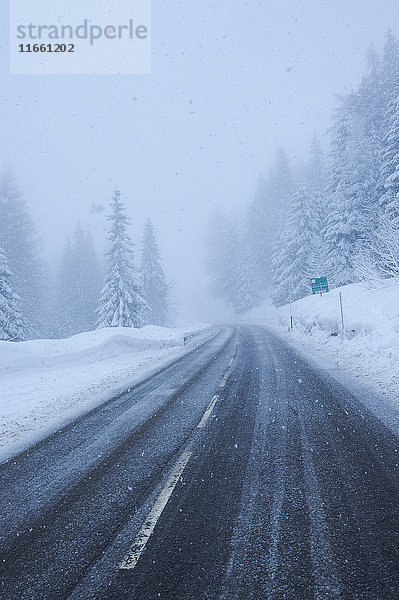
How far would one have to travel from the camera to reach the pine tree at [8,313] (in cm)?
2167

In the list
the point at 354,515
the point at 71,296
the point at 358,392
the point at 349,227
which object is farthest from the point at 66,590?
the point at 71,296

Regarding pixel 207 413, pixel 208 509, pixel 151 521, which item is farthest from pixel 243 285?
pixel 151 521

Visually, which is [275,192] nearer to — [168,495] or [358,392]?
[358,392]

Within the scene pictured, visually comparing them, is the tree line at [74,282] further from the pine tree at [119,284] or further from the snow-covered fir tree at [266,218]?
the snow-covered fir tree at [266,218]

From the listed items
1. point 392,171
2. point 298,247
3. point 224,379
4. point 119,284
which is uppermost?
point 392,171

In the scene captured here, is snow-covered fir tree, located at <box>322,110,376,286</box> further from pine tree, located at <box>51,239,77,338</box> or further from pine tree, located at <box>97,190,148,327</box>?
pine tree, located at <box>51,239,77,338</box>

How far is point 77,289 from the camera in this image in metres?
41.4

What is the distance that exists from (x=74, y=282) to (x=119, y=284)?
15.4 meters

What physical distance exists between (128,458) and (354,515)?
2.91 meters

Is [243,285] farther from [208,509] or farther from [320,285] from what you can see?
[208,509]

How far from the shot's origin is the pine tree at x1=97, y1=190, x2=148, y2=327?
1148 inches

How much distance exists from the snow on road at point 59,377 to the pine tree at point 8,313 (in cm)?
797

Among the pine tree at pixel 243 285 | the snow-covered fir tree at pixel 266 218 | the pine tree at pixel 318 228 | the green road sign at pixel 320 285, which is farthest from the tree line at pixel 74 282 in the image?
the snow-covered fir tree at pixel 266 218

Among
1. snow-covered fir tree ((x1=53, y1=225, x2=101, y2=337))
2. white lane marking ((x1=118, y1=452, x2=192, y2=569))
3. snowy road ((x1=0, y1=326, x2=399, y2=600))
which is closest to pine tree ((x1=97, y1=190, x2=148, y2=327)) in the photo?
snow-covered fir tree ((x1=53, y1=225, x2=101, y2=337))
